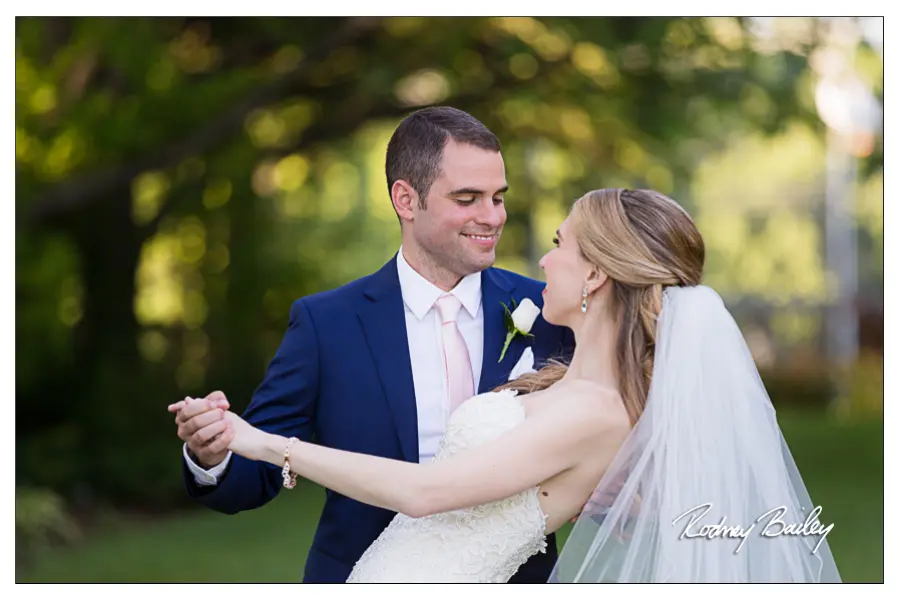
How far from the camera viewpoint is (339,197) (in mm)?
24234

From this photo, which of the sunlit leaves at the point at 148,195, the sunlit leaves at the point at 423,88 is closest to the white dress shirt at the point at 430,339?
the sunlit leaves at the point at 423,88

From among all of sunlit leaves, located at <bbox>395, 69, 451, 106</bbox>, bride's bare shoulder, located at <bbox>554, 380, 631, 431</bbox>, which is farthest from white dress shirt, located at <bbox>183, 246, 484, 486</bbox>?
sunlit leaves, located at <bbox>395, 69, 451, 106</bbox>

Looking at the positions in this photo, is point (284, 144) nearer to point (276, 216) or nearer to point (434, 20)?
point (276, 216)

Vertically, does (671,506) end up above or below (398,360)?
below

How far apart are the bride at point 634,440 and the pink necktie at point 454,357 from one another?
236 mm

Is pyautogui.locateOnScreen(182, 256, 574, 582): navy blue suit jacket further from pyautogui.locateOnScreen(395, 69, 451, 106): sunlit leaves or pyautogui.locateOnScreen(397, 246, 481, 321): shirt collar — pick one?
pyautogui.locateOnScreen(395, 69, 451, 106): sunlit leaves

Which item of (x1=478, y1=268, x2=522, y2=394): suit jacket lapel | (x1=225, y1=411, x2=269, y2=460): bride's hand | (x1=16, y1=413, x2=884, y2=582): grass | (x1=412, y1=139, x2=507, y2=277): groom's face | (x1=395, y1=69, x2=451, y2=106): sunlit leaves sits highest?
(x1=395, y1=69, x2=451, y2=106): sunlit leaves

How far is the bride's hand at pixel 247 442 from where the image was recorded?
3221 millimetres

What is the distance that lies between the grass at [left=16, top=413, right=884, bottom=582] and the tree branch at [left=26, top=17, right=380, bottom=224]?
126 inches

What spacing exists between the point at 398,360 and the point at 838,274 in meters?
23.6

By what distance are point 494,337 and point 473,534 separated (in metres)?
0.66

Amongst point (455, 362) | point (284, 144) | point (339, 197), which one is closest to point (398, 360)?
point (455, 362)

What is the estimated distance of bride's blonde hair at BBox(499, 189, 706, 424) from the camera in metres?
3.34
